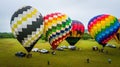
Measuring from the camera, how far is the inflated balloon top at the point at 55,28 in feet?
158

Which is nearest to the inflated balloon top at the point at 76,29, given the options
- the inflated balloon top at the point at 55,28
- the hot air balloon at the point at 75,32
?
the hot air balloon at the point at 75,32

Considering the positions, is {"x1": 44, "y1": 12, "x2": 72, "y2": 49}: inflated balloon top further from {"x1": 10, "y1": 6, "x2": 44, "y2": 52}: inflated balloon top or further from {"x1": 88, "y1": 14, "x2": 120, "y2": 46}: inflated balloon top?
{"x1": 88, "y1": 14, "x2": 120, "y2": 46}: inflated balloon top

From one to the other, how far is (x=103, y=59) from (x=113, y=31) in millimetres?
9095

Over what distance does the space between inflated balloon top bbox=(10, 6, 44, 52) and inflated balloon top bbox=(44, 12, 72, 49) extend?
17.2ft

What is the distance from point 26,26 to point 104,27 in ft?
53.3

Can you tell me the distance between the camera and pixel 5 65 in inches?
1451

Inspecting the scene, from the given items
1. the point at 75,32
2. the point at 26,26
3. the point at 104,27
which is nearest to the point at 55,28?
the point at 26,26

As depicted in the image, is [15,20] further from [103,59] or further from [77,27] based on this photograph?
[77,27]

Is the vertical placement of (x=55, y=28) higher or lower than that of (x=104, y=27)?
higher

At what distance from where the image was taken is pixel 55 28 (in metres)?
48.2

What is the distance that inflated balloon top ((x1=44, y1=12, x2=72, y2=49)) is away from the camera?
48.2 meters

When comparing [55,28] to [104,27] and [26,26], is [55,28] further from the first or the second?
[104,27]

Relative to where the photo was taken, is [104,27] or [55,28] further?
[104,27]

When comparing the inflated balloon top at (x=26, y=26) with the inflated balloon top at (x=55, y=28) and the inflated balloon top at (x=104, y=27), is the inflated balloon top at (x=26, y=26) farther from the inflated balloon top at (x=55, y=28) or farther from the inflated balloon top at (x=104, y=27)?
the inflated balloon top at (x=104, y=27)
